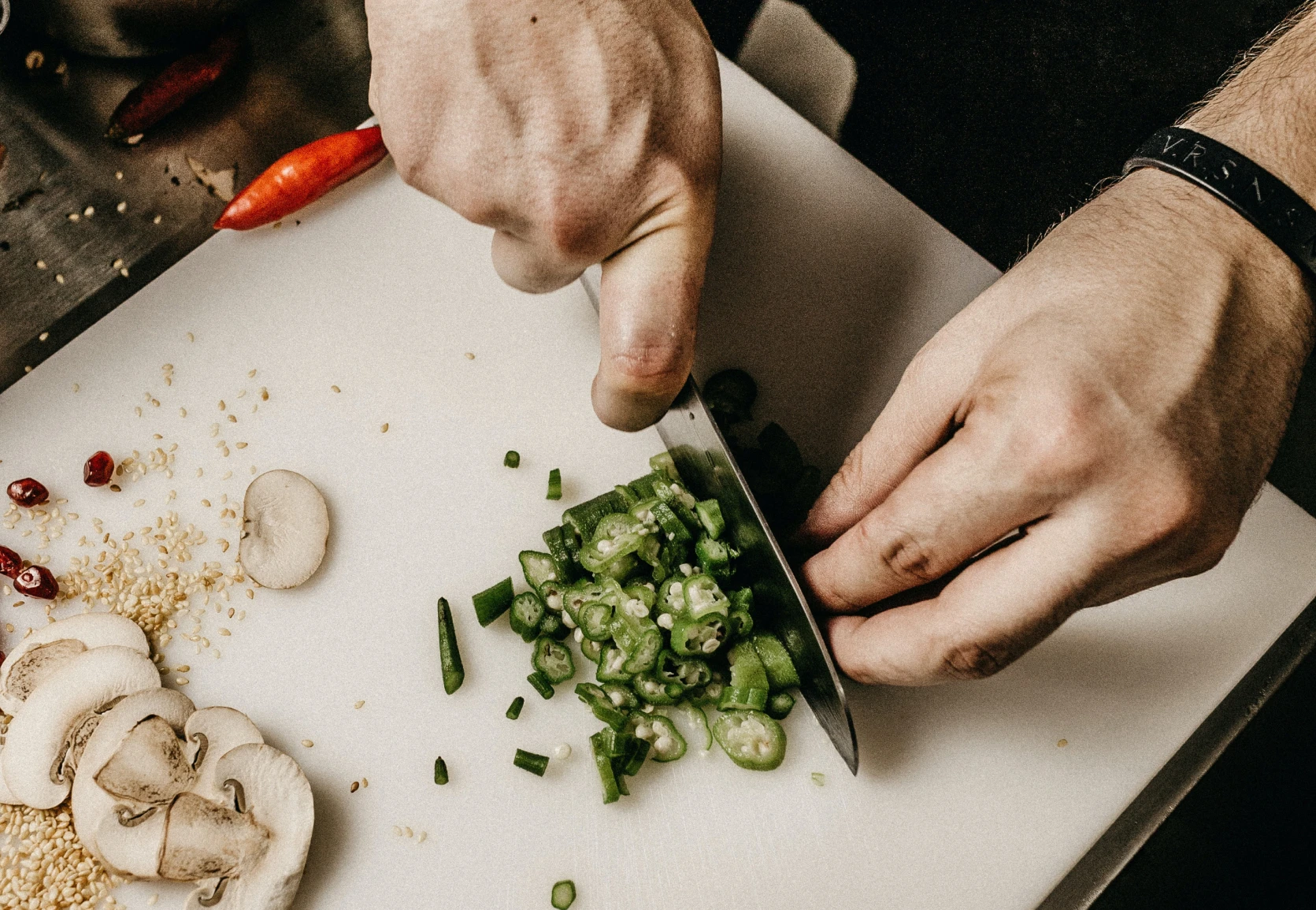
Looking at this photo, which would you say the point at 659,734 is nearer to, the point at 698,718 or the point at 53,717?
the point at 698,718

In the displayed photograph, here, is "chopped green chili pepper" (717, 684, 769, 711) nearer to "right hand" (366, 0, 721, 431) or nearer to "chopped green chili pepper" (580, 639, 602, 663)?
"chopped green chili pepper" (580, 639, 602, 663)

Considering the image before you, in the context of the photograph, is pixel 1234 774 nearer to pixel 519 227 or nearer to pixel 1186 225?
pixel 1186 225

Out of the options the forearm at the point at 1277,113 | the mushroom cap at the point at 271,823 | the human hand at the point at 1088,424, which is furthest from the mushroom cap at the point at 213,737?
the forearm at the point at 1277,113

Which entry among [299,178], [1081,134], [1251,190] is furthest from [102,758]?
[1081,134]

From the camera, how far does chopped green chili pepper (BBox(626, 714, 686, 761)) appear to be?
1637mm

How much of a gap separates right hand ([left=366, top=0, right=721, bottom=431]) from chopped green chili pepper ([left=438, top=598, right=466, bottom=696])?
2.14ft

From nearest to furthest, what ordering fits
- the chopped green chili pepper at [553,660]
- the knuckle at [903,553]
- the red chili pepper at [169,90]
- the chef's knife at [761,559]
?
the knuckle at [903,553]
the chef's knife at [761,559]
the chopped green chili pepper at [553,660]
the red chili pepper at [169,90]

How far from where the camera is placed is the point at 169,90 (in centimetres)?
196

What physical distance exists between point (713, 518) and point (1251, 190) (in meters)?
0.97

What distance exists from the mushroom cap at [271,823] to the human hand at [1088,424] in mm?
1067

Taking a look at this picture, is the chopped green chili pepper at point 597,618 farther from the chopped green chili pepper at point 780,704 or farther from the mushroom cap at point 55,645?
the mushroom cap at point 55,645

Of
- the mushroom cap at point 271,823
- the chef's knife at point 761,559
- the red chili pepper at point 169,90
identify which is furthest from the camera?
Answer: the red chili pepper at point 169,90

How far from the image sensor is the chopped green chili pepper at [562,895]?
1.59 metres

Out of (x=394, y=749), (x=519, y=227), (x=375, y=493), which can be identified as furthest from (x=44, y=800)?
(x=519, y=227)
